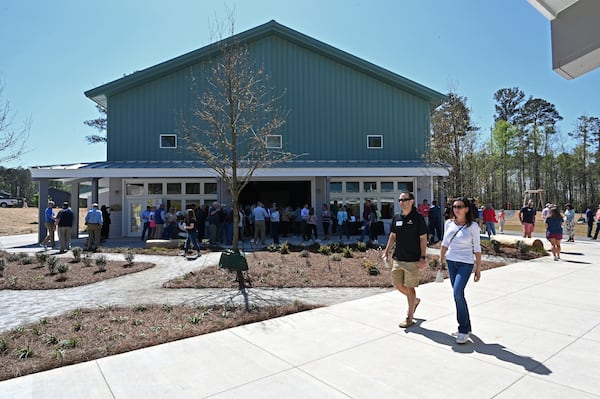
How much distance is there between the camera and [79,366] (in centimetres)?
409

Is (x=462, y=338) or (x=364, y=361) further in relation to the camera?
(x=462, y=338)

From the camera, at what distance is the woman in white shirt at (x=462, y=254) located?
4613mm

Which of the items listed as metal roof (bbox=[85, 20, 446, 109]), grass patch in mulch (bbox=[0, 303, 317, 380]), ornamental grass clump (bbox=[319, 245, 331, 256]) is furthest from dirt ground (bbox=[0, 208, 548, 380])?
metal roof (bbox=[85, 20, 446, 109])

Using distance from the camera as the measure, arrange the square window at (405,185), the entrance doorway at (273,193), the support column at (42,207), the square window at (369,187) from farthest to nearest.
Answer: the entrance doorway at (273,193) < the square window at (405,185) < the square window at (369,187) < the support column at (42,207)

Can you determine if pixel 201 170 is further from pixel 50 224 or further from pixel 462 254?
pixel 462 254

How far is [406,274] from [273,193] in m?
17.9

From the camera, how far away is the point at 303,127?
2022 centimetres

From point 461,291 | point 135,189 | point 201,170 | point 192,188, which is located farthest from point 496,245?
point 135,189

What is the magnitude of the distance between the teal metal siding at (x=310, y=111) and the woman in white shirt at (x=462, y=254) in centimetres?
1553

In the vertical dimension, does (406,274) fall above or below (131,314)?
above

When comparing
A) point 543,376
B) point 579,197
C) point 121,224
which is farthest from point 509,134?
point 543,376

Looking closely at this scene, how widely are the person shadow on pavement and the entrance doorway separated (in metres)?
16.9

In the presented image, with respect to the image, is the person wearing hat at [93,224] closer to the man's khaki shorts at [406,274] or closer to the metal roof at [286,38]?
the metal roof at [286,38]

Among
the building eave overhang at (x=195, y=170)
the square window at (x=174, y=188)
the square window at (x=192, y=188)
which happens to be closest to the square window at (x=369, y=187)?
the building eave overhang at (x=195, y=170)
